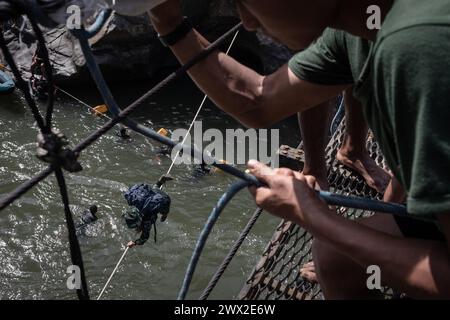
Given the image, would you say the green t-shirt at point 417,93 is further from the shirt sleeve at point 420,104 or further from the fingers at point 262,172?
the fingers at point 262,172

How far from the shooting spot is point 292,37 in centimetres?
111

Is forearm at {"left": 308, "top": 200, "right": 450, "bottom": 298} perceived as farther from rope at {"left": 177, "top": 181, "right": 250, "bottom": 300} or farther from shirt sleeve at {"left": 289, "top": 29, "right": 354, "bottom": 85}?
shirt sleeve at {"left": 289, "top": 29, "right": 354, "bottom": 85}

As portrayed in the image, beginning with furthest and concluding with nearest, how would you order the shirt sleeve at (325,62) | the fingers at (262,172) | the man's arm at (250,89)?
the man's arm at (250,89) < the shirt sleeve at (325,62) < the fingers at (262,172)

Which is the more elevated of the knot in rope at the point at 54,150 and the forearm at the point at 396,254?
the knot in rope at the point at 54,150

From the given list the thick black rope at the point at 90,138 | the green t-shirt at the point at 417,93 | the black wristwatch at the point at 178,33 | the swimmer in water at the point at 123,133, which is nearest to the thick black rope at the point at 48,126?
the thick black rope at the point at 90,138

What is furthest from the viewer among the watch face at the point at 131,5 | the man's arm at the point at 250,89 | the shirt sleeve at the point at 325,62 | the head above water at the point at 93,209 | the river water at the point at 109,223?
the head above water at the point at 93,209

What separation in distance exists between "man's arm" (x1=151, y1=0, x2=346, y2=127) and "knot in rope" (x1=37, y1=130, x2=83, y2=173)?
23.3 inches

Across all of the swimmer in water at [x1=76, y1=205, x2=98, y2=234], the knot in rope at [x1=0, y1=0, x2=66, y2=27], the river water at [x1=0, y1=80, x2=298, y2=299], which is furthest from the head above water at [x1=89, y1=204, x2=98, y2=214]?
the knot in rope at [x1=0, y1=0, x2=66, y2=27]

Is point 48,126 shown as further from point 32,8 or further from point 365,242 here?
point 365,242

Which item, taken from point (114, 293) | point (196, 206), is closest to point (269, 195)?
point (114, 293)

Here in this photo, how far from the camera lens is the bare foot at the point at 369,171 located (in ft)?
8.36

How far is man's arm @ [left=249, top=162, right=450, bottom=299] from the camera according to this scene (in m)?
1.04

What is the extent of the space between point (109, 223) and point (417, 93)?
6.09 m

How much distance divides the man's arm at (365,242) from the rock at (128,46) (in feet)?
28.2
